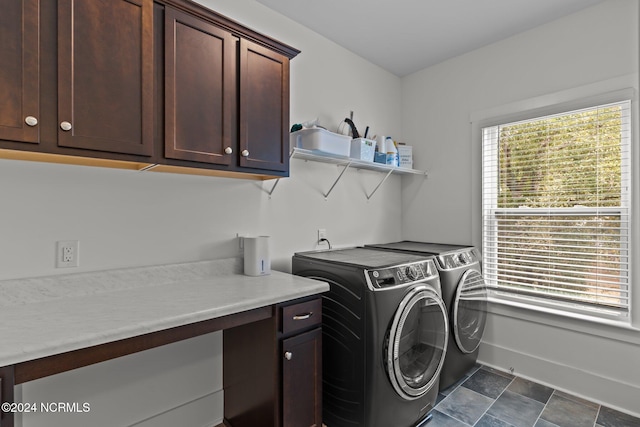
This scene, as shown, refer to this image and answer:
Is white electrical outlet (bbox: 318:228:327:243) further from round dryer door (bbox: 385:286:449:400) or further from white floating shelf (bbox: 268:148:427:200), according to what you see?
round dryer door (bbox: 385:286:449:400)

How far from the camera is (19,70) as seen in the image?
1120 mm

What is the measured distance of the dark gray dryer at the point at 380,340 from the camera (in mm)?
1660

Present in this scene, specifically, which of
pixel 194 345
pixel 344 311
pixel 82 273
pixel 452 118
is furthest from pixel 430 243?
pixel 82 273

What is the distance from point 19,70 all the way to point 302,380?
170cm

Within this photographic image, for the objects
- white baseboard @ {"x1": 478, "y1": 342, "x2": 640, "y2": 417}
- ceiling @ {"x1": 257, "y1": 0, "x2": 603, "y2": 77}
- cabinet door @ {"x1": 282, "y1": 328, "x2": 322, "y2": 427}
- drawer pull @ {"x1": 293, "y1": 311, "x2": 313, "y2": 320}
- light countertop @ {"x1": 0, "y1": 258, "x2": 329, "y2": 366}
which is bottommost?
white baseboard @ {"x1": 478, "y1": 342, "x2": 640, "y2": 417}

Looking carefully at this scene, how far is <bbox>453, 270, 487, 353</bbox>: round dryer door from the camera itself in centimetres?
226

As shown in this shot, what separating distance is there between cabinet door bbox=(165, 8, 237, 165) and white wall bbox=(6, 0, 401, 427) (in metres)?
0.34

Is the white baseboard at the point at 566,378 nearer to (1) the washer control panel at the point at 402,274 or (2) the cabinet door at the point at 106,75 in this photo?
(1) the washer control panel at the point at 402,274

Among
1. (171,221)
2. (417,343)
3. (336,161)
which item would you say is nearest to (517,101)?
(336,161)

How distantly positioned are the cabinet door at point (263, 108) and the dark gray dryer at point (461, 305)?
1.27m

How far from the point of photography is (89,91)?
1255 mm

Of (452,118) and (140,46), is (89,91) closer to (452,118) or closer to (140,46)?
(140,46)

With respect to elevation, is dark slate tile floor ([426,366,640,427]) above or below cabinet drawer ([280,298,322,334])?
below

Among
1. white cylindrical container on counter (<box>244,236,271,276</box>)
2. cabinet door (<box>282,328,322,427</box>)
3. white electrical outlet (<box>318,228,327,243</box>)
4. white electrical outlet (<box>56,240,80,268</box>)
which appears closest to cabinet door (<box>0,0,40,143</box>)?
white electrical outlet (<box>56,240,80,268</box>)
